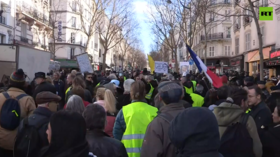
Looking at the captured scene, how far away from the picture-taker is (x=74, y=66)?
3894 centimetres

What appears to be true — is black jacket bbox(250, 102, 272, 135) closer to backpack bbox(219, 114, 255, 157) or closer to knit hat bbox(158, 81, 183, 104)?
backpack bbox(219, 114, 255, 157)

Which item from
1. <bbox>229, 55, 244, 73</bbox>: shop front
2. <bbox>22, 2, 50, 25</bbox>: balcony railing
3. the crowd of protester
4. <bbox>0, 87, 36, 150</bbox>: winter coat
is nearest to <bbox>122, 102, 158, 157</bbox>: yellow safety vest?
the crowd of protester

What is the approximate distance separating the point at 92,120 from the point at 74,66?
36561 mm

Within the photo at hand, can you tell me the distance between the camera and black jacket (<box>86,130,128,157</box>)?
2998 mm

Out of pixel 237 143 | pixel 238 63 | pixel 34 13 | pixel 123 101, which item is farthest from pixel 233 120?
pixel 34 13

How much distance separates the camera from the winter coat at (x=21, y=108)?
4.77 m

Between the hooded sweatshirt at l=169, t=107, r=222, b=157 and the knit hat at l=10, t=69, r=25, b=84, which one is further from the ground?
the knit hat at l=10, t=69, r=25, b=84

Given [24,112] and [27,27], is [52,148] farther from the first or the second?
[27,27]

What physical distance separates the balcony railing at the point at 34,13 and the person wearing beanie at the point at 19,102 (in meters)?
32.0

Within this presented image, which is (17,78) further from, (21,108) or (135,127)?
(135,127)

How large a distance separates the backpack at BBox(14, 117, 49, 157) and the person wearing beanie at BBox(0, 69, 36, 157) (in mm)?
1191

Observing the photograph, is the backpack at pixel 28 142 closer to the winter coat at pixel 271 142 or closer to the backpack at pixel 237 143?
the backpack at pixel 237 143

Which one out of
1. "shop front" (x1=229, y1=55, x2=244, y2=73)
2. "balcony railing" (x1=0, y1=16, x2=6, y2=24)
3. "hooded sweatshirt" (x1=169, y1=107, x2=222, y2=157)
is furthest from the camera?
"shop front" (x1=229, y1=55, x2=244, y2=73)

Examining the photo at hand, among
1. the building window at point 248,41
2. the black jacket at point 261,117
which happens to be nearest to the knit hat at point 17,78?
the black jacket at point 261,117
